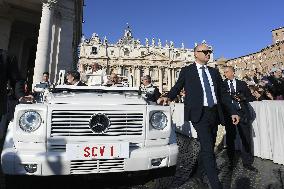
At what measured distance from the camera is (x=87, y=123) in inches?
156

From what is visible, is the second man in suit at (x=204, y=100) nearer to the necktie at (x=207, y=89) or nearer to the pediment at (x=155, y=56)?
the necktie at (x=207, y=89)

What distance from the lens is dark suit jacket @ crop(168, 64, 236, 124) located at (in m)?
4.24

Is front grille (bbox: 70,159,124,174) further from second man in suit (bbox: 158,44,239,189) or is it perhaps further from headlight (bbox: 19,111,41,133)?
second man in suit (bbox: 158,44,239,189)

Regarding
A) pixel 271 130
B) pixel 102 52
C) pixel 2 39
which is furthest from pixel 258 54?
pixel 271 130

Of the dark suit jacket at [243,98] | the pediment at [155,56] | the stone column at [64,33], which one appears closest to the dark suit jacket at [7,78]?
the dark suit jacket at [243,98]

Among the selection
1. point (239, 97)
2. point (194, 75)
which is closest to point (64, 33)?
point (239, 97)

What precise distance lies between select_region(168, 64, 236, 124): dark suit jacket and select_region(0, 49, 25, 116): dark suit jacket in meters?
2.25

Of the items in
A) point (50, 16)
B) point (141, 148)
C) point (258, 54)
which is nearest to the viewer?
point (141, 148)

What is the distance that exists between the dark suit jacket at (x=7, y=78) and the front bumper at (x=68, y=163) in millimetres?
Answer: 902

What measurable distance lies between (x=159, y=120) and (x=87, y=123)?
100cm

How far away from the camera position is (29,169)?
12.3 ft

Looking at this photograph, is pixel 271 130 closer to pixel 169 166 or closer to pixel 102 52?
pixel 169 166

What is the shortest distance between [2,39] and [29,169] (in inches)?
727

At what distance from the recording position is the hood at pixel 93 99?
4.06m
